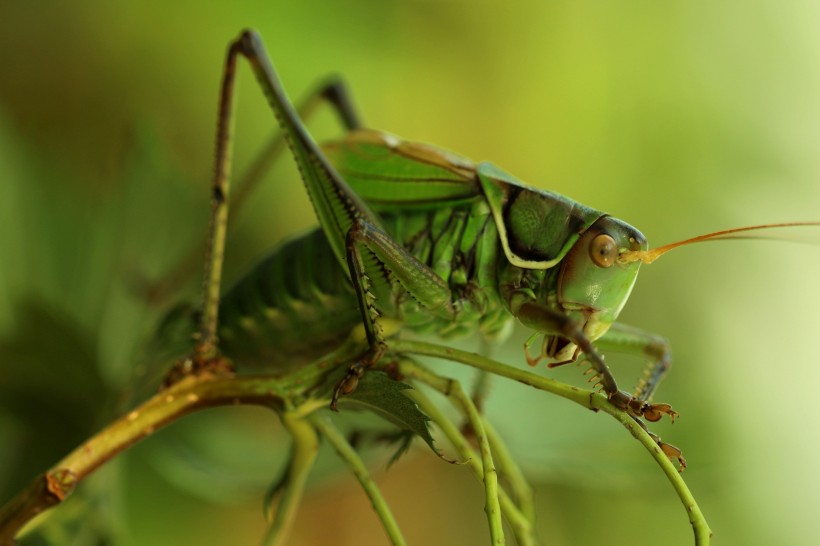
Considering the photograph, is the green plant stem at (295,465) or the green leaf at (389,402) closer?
the green leaf at (389,402)

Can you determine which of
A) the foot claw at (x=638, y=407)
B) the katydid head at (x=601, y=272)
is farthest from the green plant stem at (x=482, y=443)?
the katydid head at (x=601, y=272)

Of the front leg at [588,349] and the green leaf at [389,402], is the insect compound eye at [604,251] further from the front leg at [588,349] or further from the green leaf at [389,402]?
the green leaf at [389,402]

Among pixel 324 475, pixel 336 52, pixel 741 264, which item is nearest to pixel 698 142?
pixel 741 264

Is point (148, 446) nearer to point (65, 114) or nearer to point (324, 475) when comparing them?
point (324, 475)

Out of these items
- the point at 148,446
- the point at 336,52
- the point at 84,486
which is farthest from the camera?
the point at 336,52

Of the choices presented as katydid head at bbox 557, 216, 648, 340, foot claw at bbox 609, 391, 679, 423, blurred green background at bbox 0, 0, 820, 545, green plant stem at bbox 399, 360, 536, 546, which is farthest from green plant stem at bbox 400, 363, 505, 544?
blurred green background at bbox 0, 0, 820, 545
